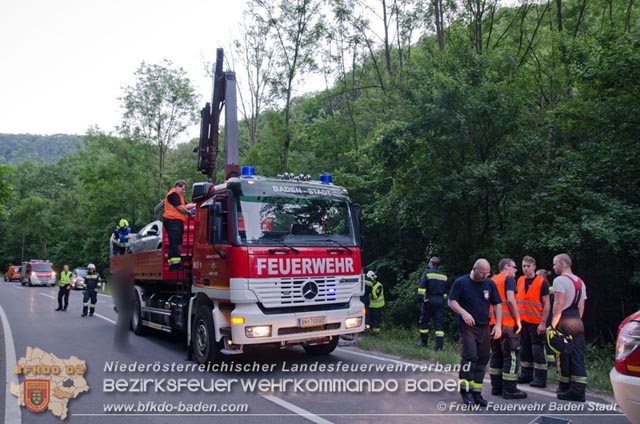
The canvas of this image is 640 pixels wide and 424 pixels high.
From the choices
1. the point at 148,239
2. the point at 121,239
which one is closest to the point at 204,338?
the point at 148,239

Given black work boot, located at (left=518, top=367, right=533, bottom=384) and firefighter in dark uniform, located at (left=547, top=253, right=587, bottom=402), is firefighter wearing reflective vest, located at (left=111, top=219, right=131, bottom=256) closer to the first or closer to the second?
black work boot, located at (left=518, top=367, right=533, bottom=384)

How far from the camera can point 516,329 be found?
20.8ft

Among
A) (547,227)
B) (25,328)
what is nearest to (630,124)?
(547,227)

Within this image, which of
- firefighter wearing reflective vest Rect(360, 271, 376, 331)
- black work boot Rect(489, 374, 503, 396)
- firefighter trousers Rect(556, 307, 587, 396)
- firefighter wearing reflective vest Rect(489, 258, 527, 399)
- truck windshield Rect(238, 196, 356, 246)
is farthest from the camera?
firefighter wearing reflective vest Rect(360, 271, 376, 331)

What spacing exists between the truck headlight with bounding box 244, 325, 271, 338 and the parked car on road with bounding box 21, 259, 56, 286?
3807 cm

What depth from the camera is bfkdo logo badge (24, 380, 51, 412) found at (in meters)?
5.86

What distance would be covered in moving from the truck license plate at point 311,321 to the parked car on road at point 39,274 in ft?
125

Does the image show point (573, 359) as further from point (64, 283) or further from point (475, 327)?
point (64, 283)

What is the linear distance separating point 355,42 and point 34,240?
69.1 m

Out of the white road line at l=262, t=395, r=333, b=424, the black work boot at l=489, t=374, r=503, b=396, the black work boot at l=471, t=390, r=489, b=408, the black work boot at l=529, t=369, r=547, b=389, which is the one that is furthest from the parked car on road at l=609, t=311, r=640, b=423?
the black work boot at l=529, t=369, r=547, b=389

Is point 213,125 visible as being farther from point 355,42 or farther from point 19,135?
point 19,135

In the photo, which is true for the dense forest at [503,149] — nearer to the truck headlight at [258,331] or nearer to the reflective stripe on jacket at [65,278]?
the reflective stripe on jacket at [65,278]

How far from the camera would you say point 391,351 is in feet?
30.4

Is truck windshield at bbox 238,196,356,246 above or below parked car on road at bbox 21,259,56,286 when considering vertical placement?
above
